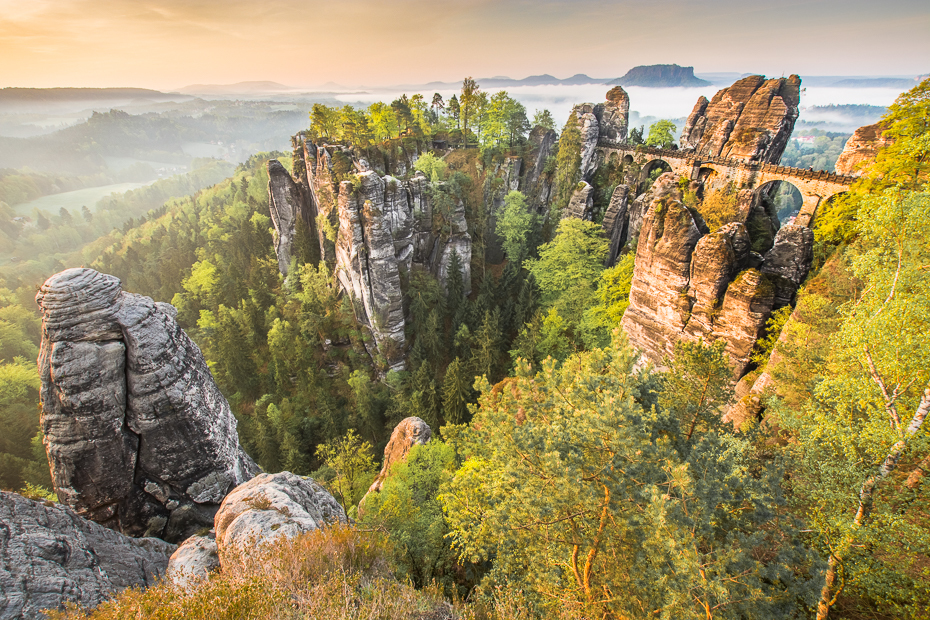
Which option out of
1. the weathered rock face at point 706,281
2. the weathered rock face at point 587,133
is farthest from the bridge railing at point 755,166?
the weathered rock face at point 706,281

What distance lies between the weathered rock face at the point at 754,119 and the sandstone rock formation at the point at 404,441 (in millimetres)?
35239

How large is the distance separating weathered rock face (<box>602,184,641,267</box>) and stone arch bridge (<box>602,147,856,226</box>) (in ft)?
14.8

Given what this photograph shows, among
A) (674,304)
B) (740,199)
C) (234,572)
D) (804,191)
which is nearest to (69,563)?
(234,572)

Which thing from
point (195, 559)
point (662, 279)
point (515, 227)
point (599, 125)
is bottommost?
point (195, 559)

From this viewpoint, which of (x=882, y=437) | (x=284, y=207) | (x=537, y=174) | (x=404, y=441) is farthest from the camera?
(x=537, y=174)

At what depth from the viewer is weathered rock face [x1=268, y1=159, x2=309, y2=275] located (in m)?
37.7

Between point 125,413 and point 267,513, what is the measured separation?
621 cm

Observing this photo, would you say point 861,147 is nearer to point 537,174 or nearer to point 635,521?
point 537,174

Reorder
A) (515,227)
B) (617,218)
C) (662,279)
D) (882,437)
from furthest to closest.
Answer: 1. (515,227)
2. (617,218)
3. (662,279)
4. (882,437)

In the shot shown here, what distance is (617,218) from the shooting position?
1378 inches

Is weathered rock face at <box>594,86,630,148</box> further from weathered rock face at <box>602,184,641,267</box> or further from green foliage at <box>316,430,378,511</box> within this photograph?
green foliage at <box>316,430,378,511</box>

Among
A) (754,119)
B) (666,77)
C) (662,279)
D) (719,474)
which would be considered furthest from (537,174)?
(666,77)

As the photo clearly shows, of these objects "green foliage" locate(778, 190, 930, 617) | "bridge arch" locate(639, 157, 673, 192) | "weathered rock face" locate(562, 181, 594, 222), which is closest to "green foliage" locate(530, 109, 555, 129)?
"weathered rock face" locate(562, 181, 594, 222)

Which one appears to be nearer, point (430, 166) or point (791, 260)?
point (791, 260)
